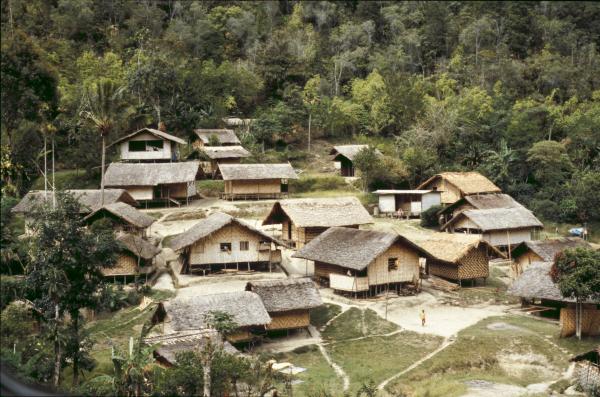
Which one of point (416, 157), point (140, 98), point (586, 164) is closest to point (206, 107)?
point (140, 98)

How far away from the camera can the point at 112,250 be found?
16641mm

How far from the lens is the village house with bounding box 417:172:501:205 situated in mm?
41938

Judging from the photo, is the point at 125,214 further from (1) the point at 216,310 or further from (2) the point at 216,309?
(1) the point at 216,310

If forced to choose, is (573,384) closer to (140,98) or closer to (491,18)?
(140,98)

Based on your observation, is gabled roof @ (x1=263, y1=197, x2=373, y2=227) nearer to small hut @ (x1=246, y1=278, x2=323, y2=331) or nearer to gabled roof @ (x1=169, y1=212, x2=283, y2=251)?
gabled roof @ (x1=169, y1=212, x2=283, y2=251)

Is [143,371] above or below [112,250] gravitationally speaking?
below

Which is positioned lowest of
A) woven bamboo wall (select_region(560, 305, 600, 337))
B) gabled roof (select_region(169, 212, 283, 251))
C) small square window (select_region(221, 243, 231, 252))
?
woven bamboo wall (select_region(560, 305, 600, 337))

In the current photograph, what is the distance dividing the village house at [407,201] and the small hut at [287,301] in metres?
18.9

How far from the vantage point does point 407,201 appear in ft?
138

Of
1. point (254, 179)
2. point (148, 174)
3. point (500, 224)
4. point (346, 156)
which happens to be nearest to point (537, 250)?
point (500, 224)

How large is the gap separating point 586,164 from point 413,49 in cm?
3084

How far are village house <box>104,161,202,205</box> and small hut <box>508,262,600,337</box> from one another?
21.3 m

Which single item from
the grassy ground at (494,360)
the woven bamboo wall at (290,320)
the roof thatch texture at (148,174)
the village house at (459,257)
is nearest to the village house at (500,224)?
the village house at (459,257)

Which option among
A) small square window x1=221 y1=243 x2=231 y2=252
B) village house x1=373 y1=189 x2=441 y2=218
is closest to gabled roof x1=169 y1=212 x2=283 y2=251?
small square window x1=221 y1=243 x2=231 y2=252
